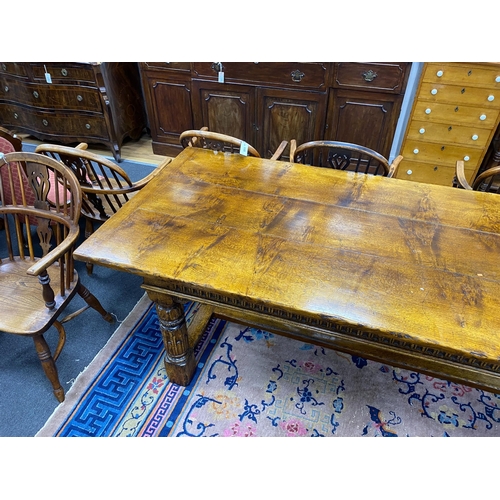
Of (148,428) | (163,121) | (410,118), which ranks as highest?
(410,118)

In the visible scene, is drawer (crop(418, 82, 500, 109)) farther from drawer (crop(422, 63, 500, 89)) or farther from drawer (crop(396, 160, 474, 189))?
drawer (crop(396, 160, 474, 189))

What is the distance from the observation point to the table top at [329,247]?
0.99 m

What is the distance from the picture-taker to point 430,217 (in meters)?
1.34

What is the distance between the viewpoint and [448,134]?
2588mm

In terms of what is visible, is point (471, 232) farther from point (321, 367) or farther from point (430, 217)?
point (321, 367)

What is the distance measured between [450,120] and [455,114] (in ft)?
0.15

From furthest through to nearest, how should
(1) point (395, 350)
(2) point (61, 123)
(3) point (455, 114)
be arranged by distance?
(2) point (61, 123) < (3) point (455, 114) < (1) point (395, 350)

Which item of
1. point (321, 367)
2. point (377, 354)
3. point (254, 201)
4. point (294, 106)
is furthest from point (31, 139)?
point (377, 354)

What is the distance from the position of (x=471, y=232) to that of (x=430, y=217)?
0.47 feet

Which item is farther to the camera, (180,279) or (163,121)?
(163,121)

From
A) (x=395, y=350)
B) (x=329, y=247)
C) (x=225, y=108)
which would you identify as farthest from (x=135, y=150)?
(x=395, y=350)

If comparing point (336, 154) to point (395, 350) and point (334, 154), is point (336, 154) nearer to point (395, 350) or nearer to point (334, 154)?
point (334, 154)

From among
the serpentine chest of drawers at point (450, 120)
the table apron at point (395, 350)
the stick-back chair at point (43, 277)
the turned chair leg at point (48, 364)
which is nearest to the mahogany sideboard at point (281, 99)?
the serpentine chest of drawers at point (450, 120)

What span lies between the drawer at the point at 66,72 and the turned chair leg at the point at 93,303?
2.06 metres
